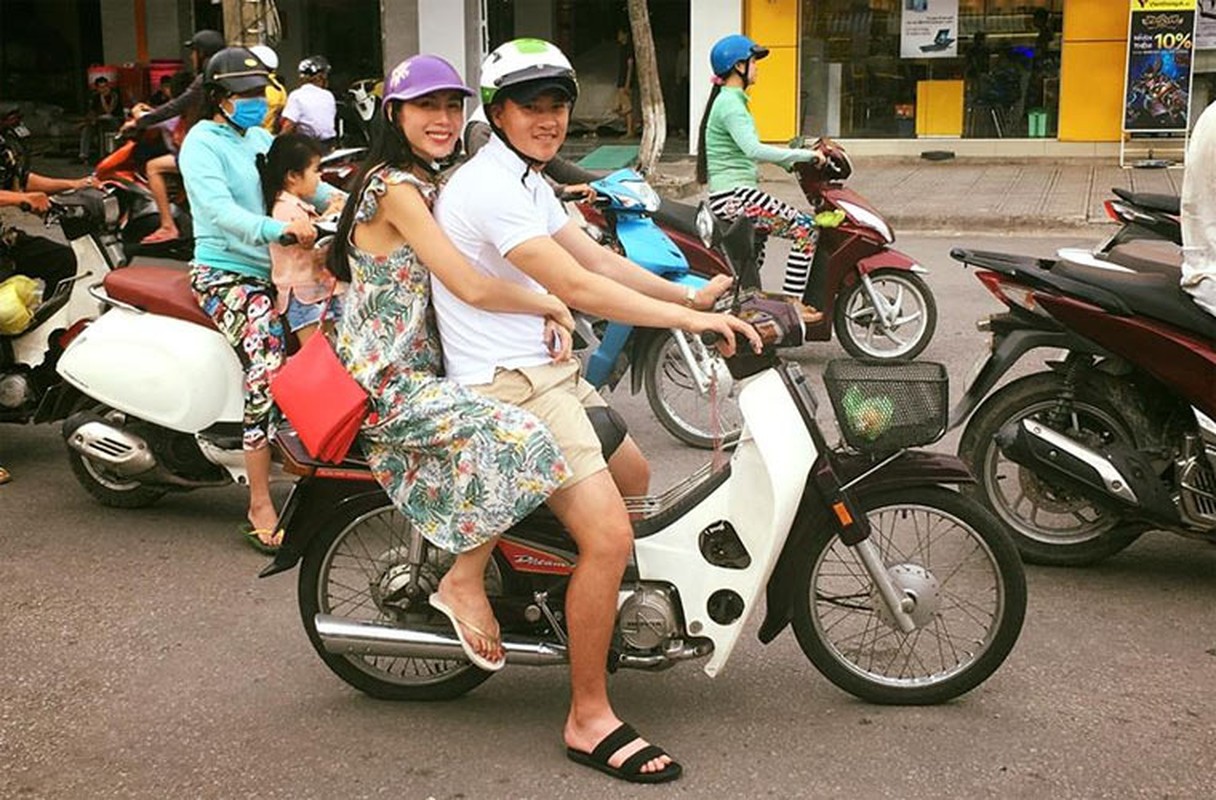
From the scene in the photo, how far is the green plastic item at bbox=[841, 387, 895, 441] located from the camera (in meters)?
3.93

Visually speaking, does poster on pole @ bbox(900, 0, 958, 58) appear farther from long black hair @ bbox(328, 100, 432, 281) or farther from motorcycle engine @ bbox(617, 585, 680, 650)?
motorcycle engine @ bbox(617, 585, 680, 650)

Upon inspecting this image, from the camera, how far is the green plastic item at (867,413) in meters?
3.93

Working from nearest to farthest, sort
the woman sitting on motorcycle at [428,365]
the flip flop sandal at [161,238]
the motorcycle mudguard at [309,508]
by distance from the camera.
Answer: the woman sitting on motorcycle at [428,365], the motorcycle mudguard at [309,508], the flip flop sandal at [161,238]

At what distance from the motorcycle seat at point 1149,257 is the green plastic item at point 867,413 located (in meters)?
1.71

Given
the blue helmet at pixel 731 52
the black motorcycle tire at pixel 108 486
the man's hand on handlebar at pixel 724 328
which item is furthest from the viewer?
the blue helmet at pixel 731 52

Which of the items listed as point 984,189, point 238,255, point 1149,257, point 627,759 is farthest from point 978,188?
point 627,759

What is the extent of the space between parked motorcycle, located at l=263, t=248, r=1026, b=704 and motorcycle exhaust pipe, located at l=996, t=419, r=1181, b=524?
961 millimetres

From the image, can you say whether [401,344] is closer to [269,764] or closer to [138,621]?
[269,764]

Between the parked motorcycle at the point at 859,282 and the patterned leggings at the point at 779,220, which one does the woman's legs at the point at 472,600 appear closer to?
the patterned leggings at the point at 779,220

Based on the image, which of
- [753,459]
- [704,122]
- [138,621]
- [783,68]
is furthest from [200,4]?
[753,459]

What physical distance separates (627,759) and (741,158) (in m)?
5.09

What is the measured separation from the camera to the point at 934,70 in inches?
734

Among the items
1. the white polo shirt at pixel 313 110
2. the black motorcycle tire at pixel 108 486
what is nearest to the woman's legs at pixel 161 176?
the white polo shirt at pixel 313 110

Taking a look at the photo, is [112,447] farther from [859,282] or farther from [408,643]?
[859,282]
